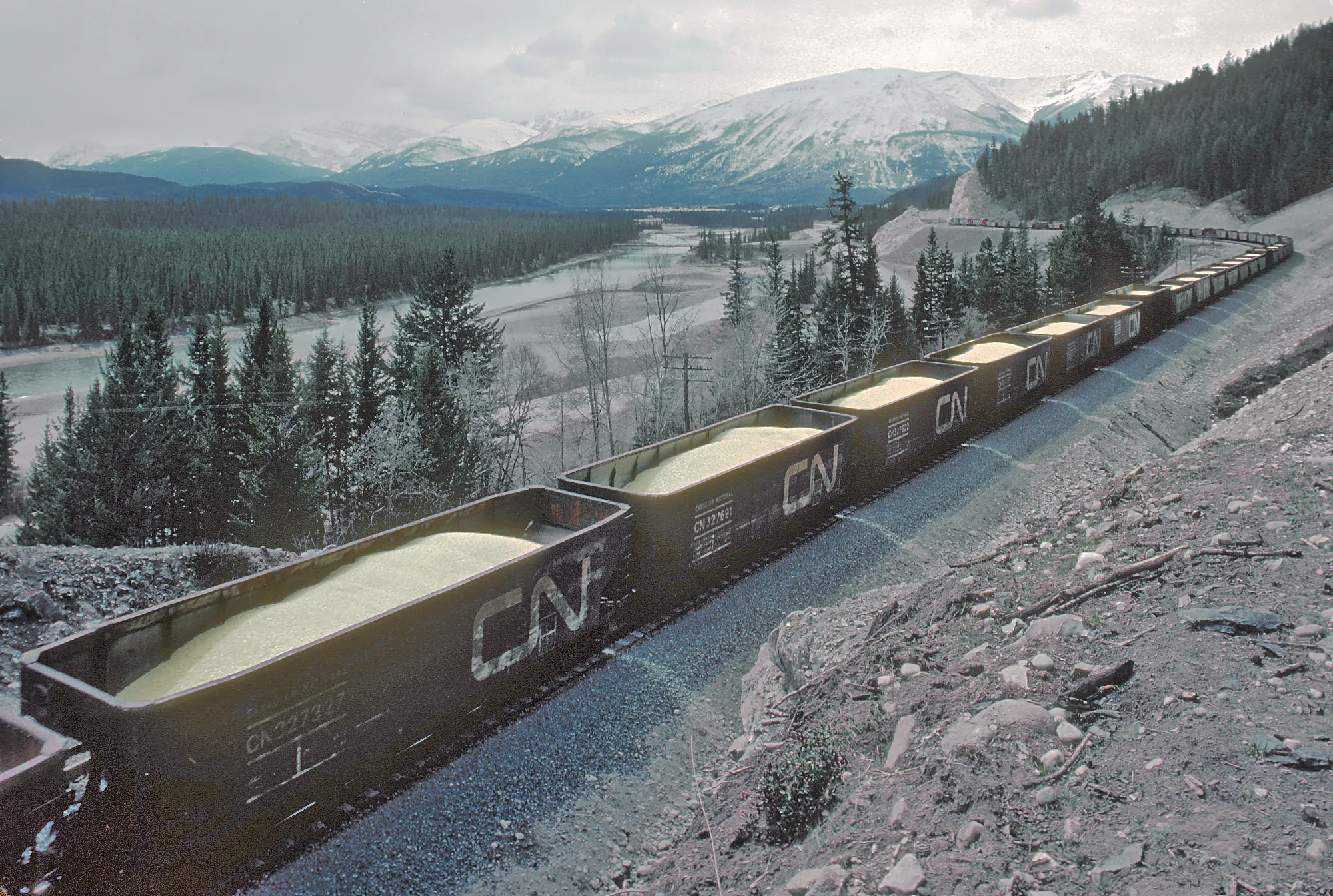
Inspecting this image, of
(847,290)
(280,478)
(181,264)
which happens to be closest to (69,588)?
(280,478)

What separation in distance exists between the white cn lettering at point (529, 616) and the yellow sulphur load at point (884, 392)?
896 cm

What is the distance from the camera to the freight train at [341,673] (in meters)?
6.36

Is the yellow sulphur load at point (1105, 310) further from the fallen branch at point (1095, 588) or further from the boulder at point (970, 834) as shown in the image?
the boulder at point (970, 834)

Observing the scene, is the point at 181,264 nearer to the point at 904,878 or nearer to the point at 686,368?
the point at 686,368

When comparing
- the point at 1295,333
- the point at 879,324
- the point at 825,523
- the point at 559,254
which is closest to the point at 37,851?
the point at 825,523

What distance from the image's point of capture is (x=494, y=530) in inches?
465

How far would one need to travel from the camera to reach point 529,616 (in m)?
9.48

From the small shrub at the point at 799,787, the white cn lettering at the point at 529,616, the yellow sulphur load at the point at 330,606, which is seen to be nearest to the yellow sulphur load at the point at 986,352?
the white cn lettering at the point at 529,616

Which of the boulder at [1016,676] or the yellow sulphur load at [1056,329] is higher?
the yellow sulphur load at [1056,329]

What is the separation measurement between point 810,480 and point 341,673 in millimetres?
9175

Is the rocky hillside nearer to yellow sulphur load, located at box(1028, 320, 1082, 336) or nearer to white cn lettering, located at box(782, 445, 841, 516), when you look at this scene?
white cn lettering, located at box(782, 445, 841, 516)

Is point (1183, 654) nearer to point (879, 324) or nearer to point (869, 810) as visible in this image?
point (869, 810)

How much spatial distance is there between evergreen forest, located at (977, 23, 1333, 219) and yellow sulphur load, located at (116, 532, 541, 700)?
386 feet

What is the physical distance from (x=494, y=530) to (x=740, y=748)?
4819 mm
